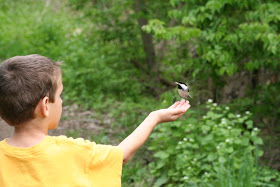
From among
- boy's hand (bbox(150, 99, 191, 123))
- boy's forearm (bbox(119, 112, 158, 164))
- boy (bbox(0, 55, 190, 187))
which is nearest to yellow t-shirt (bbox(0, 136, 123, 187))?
boy (bbox(0, 55, 190, 187))

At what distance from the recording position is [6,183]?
4.84 feet

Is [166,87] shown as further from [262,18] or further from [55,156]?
[55,156]

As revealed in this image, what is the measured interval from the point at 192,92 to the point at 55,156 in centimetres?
393

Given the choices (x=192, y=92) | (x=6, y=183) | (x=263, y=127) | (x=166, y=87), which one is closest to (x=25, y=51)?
(x=166, y=87)

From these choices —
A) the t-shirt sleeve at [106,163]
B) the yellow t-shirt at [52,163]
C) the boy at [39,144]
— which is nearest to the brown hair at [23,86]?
the boy at [39,144]

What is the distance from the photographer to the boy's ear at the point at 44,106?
1483 mm

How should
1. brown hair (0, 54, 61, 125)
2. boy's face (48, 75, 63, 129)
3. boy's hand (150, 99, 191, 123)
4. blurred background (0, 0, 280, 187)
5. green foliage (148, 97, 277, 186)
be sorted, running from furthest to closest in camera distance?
blurred background (0, 0, 280, 187) < green foliage (148, 97, 277, 186) < boy's hand (150, 99, 191, 123) < boy's face (48, 75, 63, 129) < brown hair (0, 54, 61, 125)

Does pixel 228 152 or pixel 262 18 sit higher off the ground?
pixel 262 18

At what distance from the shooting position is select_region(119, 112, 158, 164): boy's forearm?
1625 mm

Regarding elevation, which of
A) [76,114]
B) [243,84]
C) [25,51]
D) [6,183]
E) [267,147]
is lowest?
[6,183]

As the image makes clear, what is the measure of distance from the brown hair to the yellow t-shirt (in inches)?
4.8

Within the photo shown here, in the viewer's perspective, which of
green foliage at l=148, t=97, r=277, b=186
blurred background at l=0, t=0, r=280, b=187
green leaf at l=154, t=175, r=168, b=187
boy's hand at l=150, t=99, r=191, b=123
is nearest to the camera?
boy's hand at l=150, t=99, r=191, b=123

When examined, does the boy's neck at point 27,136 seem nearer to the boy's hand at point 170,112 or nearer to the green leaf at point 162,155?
the boy's hand at point 170,112

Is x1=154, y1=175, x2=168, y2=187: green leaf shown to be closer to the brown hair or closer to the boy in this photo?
the boy
